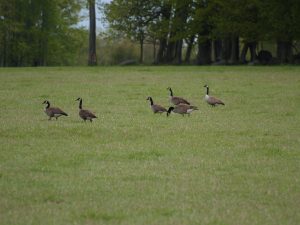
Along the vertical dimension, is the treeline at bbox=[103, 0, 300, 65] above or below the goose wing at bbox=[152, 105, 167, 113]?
above

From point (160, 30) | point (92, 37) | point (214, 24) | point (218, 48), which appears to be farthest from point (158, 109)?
point (218, 48)

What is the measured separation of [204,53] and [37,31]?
87.4ft

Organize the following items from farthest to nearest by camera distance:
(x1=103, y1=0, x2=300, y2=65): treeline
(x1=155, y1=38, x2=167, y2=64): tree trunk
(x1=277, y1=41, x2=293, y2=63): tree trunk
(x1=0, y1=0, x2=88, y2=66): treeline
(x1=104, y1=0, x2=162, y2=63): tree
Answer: (x1=0, y1=0, x2=88, y2=66): treeline, (x1=155, y1=38, x2=167, y2=64): tree trunk, (x1=104, y1=0, x2=162, y2=63): tree, (x1=277, y1=41, x2=293, y2=63): tree trunk, (x1=103, y1=0, x2=300, y2=65): treeline

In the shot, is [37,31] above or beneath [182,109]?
above

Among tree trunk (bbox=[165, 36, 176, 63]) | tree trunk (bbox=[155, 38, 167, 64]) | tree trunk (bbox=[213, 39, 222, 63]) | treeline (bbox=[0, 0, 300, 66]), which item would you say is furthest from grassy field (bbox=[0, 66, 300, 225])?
tree trunk (bbox=[165, 36, 176, 63])

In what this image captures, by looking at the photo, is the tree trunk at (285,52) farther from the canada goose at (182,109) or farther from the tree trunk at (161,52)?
the canada goose at (182,109)

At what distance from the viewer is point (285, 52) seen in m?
66.4

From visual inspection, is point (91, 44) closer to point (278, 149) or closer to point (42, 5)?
point (42, 5)

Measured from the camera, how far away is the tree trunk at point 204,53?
7550 centimetres

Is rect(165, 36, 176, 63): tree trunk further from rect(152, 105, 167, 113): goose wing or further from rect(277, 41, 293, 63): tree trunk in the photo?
rect(152, 105, 167, 113): goose wing

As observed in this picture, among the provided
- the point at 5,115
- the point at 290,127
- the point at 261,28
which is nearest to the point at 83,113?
the point at 5,115

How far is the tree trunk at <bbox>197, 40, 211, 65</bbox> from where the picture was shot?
7550cm

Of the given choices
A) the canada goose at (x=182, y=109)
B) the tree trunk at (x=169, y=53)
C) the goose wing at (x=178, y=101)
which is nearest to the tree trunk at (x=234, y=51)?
the tree trunk at (x=169, y=53)

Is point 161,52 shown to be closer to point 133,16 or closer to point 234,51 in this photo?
point 133,16
